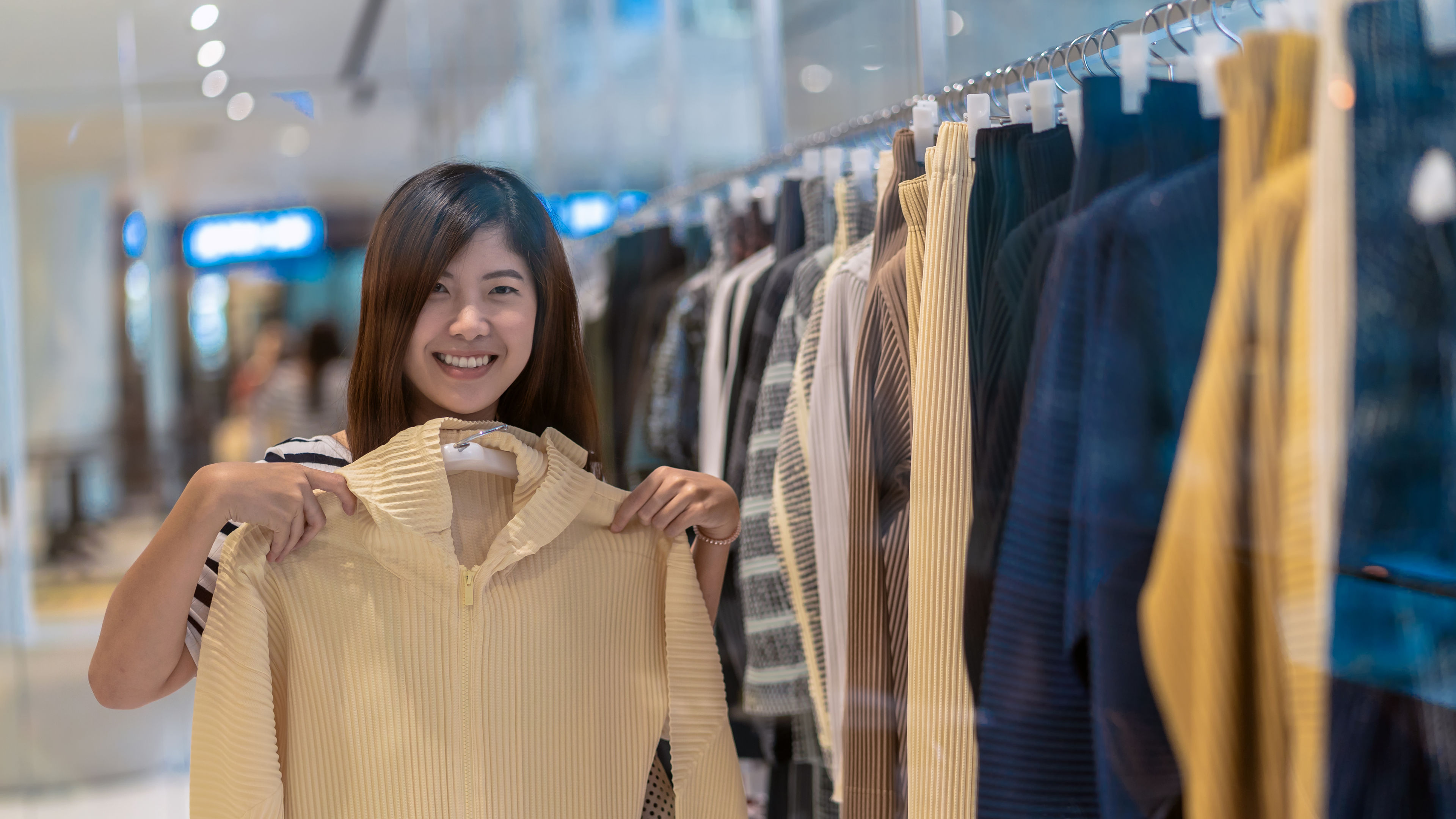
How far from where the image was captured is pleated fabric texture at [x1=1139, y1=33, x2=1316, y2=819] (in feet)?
2.68

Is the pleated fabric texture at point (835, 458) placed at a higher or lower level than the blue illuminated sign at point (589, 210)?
lower

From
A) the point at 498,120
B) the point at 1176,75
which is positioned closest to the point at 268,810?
the point at 1176,75

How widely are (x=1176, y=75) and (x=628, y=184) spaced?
3.48 metres

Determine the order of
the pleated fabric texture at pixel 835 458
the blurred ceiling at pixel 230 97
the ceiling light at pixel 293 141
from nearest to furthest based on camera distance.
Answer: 1. the pleated fabric texture at pixel 835 458
2. the blurred ceiling at pixel 230 97
3. the ceiling light at pixel 293 141

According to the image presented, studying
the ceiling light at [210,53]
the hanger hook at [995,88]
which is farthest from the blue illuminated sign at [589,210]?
the hanger hook at [995,88]

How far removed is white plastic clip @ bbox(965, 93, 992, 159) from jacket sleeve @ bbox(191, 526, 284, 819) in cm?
89

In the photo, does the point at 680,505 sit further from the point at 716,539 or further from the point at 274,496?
the point at 274,496

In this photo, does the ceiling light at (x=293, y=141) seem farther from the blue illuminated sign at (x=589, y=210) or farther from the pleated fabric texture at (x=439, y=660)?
the pleated fabric texture at (x=439, y=660)

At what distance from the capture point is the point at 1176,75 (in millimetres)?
1072

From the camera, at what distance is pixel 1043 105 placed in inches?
48.5

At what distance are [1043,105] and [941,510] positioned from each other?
46cm

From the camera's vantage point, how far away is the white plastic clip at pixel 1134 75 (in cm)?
103

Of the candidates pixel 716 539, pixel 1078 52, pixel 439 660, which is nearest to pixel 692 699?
pixel 716 539

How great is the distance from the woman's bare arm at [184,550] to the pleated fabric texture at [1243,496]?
82 cm
